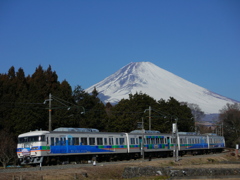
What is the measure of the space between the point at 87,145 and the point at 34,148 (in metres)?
6.36

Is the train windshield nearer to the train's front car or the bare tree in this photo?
the train's front car

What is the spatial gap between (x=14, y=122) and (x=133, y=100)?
84.6ft

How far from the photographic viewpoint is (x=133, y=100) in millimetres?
78438

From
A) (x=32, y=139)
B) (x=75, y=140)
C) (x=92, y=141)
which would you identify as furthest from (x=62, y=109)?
(x=32, y=139)

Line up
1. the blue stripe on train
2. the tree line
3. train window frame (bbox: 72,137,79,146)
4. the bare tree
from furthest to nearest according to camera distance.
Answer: the tree line → the bare tree → train window frame (bbox: 72,137,79,146) → the blue stripe on train

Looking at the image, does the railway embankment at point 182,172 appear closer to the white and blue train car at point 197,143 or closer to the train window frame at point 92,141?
the train window frame at point 92,141

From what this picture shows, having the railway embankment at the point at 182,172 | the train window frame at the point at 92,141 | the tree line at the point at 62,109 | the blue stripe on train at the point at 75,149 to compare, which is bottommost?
the railway embankment at the point at 182,172

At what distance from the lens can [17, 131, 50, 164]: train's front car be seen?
3753 cm

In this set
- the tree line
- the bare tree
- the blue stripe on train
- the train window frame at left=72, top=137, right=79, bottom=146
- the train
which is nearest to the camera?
the train

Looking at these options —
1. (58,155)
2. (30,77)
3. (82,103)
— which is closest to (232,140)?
(82,103)

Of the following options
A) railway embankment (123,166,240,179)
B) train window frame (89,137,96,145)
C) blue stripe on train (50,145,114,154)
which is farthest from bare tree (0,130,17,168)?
railway embankment (123,166,240,179)

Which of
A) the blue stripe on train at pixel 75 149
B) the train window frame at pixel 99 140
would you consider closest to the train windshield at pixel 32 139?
the blue stripe on train at pixel 75 149

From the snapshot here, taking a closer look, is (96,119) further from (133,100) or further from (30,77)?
(30,77)

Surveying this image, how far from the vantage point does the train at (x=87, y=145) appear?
125ft
